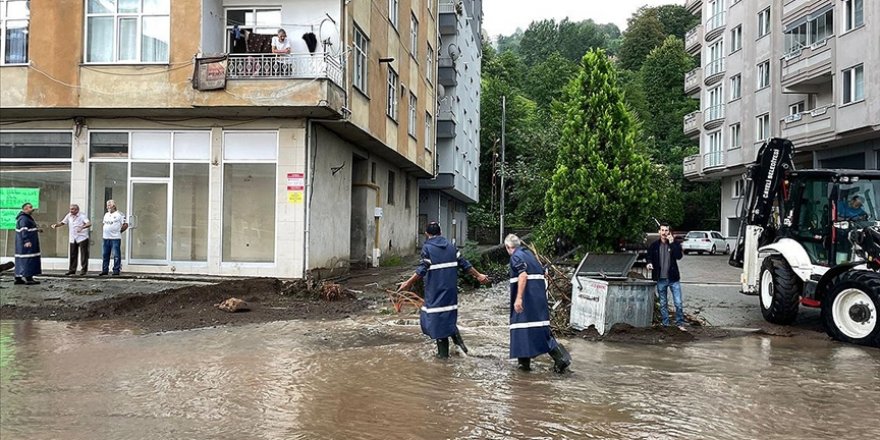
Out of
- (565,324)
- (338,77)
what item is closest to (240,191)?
(338,77)

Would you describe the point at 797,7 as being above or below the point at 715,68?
above

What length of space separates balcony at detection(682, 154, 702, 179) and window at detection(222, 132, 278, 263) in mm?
33796

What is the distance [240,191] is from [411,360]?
10433 mm

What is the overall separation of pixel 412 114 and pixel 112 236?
13.5 metres

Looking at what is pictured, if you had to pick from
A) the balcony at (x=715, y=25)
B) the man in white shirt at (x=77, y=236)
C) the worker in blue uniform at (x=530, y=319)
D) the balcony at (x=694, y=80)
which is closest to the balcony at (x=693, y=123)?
the balcony at (x=694, y=80)

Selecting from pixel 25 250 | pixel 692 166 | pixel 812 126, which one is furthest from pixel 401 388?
pixel 692 166

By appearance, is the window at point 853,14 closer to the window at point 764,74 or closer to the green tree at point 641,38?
the window at point 764,74

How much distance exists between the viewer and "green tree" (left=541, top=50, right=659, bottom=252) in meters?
15.6

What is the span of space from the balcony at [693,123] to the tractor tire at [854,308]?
35.7m

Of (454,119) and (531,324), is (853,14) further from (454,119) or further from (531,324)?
(531,324)

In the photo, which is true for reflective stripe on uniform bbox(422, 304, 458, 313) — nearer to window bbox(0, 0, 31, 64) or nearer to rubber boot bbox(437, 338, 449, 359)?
rubber boot bbox(437, 338, 449, 359)

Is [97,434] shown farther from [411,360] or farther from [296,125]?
[296,125]

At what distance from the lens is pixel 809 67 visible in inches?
1134

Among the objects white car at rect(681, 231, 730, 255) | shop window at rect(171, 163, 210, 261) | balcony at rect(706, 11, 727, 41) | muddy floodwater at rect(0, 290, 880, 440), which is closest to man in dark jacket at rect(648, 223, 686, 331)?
muddy floodwater at rect(0, 290, 880, 440)
